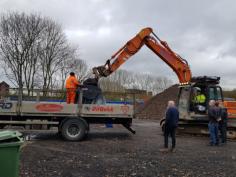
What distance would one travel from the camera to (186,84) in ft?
60.7

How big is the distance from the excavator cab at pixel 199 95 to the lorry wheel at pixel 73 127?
5.44 metres

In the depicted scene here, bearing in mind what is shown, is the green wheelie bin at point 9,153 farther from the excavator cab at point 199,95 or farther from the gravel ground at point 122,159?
the excavator cab at point 199,95

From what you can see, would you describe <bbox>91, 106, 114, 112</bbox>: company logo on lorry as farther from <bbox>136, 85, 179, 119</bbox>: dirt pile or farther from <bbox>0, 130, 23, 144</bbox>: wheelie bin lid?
<bbox>136, 85, 179, 119</bbox>: dirt pile

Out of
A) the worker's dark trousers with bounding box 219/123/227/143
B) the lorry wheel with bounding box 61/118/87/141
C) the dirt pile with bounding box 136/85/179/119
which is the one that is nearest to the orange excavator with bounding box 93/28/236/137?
the worker's dark trousers with bounding box 219/123/227/143

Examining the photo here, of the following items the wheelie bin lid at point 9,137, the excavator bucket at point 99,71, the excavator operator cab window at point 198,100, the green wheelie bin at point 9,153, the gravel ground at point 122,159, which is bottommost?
the gravel ground at point 122,159

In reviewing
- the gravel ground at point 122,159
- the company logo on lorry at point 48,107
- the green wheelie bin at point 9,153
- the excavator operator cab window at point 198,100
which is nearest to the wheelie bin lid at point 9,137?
the green wheelie bin at point 9,153

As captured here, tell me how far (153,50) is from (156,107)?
21682mm

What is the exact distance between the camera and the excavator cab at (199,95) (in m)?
17.9

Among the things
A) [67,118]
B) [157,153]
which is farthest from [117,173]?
[67,118]

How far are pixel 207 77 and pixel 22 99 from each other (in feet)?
27.8

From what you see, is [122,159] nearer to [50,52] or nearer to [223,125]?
[223,125]

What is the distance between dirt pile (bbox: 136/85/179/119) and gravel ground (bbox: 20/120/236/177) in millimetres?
21788

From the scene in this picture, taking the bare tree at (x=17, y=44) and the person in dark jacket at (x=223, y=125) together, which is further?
the bare tree at (x=17, y=44)

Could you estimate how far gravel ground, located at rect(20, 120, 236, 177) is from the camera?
893 centimetres
